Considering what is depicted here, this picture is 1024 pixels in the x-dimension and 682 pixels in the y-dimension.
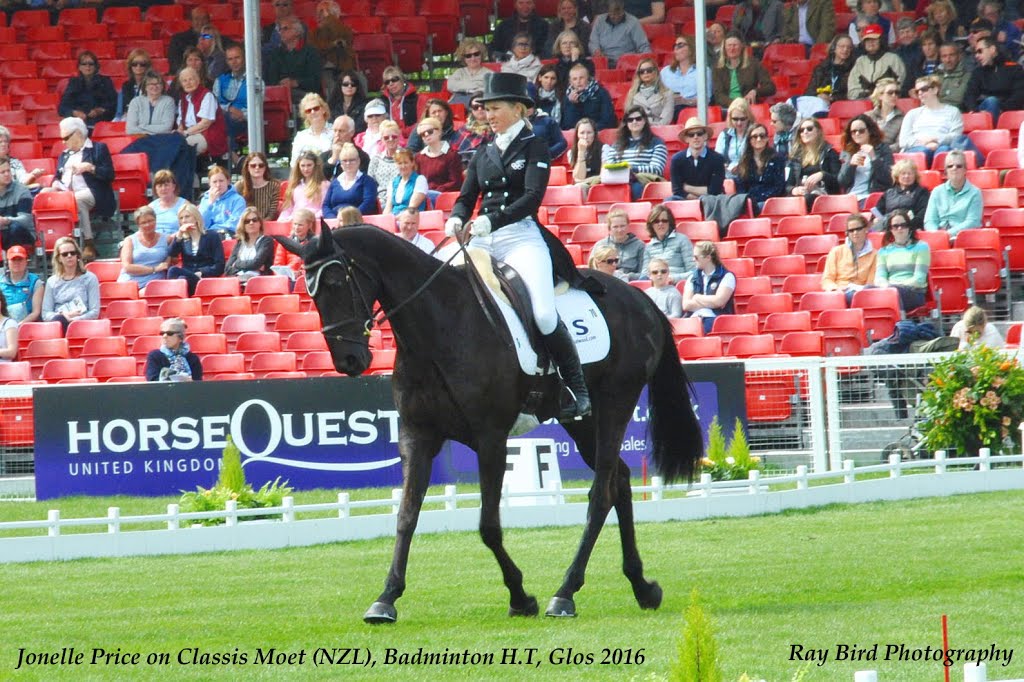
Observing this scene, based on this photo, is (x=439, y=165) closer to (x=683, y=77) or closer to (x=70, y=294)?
(x=683, y=77)

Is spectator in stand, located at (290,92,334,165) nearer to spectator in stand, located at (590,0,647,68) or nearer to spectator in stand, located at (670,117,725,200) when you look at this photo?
spectator in stand, located at (590,0,647,68)

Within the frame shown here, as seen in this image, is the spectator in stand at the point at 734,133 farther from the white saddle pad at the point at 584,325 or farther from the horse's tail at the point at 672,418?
the white saddle pad at the point at 584,325

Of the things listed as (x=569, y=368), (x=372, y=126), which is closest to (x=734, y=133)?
(x=372, y=126)

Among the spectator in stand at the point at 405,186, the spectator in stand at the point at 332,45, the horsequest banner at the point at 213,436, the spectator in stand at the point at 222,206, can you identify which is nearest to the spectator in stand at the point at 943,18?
the spectator in stand at the point at 405,186

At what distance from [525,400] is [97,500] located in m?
7.05

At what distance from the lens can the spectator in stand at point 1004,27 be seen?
66.5 ft

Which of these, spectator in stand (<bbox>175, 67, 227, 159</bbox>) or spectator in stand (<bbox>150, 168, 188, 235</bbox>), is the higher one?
spectator in stand (<bbox>175, 67, 227, 159</bbox>)

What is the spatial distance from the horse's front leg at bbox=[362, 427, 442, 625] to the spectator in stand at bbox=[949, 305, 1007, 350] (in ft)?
24.1

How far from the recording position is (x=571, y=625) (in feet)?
27.5

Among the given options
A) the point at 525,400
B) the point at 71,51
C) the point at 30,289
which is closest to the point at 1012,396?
the point at 525,400

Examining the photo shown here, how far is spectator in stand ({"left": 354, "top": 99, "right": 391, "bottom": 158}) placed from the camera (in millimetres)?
19781

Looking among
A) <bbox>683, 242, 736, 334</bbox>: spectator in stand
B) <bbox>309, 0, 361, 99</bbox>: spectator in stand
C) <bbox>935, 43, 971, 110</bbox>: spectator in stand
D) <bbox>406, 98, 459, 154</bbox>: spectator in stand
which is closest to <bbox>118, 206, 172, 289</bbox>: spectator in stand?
<bbox>406, 98, 459, 154</bbox>: spectator in stand

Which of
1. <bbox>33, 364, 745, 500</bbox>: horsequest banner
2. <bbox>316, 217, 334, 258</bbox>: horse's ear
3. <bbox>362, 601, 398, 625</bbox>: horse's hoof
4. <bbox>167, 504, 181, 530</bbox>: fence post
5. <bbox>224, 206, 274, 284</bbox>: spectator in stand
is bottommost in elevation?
<bbox>362, 601, 398, 625</bbox>: horse's hoof

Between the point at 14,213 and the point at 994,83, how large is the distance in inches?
466
